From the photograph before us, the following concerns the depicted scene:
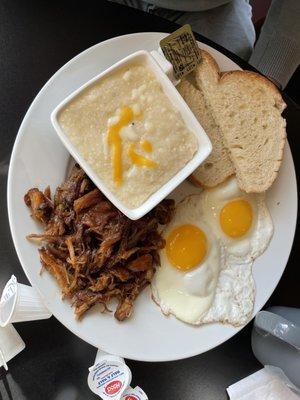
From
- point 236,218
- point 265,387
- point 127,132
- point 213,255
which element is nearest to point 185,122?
point 127,132

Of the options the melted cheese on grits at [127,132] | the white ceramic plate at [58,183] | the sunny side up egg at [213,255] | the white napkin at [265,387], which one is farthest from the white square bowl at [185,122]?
the white napkin at [265,387]

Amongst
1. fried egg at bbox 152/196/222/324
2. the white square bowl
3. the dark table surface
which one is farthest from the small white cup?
the white square bowl

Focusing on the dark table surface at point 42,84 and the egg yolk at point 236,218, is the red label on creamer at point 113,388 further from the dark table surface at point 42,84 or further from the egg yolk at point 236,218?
the egg yolk at point 236,218

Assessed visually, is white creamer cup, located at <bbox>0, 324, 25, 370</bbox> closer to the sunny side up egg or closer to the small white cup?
the small white cup

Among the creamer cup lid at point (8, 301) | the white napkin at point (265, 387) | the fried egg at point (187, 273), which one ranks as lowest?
the white napkin at point (265, 387)

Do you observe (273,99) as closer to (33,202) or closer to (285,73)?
(285,73)

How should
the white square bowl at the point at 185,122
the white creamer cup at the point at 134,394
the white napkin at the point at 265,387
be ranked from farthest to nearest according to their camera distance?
the white napkin at the point at 265,387 → the white creamer cup at the point at 134,394 → the white square bowl at the point at 185,122
